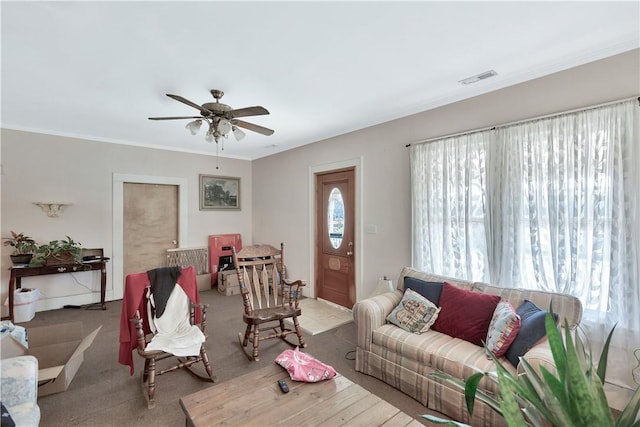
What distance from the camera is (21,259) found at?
388 cm

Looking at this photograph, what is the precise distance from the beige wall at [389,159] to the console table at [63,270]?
103 inches

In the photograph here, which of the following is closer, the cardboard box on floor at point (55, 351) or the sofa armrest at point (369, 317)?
the cardboard box on floor at point (55, 351)

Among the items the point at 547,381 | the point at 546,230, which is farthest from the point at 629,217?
the point at 547,381

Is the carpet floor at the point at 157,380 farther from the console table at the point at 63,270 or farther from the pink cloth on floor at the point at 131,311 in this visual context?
the console table at the point at 63,270

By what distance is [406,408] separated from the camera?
7.04 ft

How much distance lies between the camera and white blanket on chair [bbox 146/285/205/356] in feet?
7.56

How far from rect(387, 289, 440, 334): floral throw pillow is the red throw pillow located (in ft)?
0.27

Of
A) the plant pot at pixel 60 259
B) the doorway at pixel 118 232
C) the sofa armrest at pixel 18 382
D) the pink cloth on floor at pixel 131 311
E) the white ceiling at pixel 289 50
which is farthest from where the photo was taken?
the doorway at pixel 118 232

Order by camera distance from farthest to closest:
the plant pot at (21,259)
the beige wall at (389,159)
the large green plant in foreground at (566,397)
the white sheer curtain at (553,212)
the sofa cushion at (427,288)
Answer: the plant pot at (21,259), the sofa cushion at (427,288), the beige wall at (389,159), the white sheer curtain at (553,212), the large green plant in foreground at (566,397)

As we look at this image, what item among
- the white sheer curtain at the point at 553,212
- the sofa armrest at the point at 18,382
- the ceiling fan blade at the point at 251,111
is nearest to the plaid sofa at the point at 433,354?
the white sheer curtain at the point at 553,212

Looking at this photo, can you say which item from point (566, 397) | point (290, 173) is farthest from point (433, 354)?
point (290, 173)

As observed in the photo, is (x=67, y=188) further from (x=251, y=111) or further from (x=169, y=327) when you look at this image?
(x=251, y=111)

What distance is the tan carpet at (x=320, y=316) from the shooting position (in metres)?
3.65

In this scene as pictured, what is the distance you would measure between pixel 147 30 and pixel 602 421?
8.86 ft
